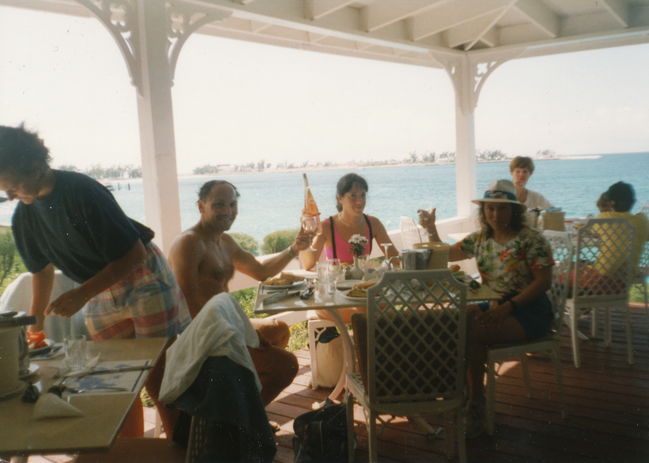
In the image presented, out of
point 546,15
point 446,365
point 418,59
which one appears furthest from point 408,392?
point 418,59

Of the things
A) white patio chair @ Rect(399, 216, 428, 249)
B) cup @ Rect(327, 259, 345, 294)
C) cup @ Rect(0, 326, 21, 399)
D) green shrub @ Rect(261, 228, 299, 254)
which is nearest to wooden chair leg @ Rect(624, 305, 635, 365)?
white patio chair @ Rect(399, 216, 428, 249)

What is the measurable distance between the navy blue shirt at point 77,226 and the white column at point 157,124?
156 centimetres

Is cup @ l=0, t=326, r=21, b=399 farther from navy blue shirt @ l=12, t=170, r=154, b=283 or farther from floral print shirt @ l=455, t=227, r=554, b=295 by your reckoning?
floral print shirt @ l=455, t=227, r=554, b=295

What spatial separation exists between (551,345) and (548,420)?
42 centimetres

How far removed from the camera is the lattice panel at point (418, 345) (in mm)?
2080

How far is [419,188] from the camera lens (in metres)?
48.5

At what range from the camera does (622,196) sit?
4.03 meters

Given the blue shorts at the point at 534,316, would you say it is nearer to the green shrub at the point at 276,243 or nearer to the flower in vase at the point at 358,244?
the flower in vase at the point at 358,244

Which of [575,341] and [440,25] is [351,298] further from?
[440,25]

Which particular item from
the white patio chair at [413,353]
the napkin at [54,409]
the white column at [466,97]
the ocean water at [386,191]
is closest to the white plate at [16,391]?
the napkin at [54,409]

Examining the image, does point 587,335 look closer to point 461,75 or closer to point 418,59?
point 461,75

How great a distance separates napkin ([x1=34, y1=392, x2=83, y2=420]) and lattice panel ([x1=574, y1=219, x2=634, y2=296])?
127 inches

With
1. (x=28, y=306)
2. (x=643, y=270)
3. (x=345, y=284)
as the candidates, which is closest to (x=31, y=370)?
(x=28, y=306)

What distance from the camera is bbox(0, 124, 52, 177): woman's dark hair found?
180 cm
